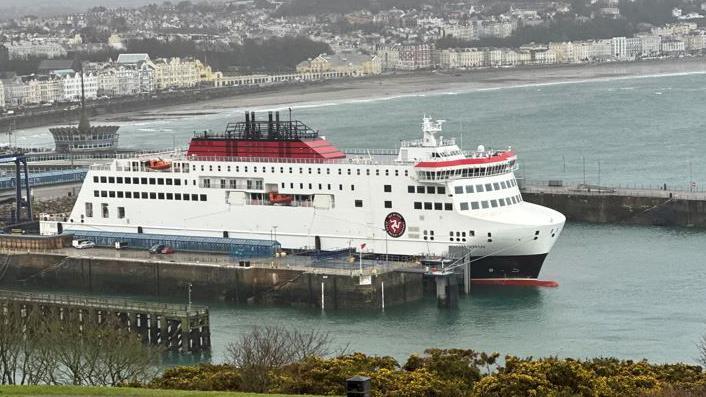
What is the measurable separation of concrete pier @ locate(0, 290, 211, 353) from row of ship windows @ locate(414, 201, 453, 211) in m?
7.23

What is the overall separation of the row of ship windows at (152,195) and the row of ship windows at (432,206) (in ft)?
19.4

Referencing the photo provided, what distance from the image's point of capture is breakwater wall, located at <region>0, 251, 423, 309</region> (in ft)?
126

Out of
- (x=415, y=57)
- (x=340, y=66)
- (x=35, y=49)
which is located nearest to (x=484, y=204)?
(x=340, y=66)

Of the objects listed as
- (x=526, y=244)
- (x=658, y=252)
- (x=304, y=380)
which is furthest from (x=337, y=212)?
(x=304, y=380)

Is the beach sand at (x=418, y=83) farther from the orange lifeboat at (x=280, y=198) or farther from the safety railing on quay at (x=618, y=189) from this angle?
the orange lifeboat at (x=280, y=198)

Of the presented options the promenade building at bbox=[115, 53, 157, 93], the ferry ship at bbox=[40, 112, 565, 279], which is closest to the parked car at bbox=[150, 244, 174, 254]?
the ferry ship at bbox=[40, 112, 565, 279]

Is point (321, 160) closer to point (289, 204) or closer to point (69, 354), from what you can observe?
point (289, 204)

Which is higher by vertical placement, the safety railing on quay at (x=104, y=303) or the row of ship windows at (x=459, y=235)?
the row of ship windows at (x=459, y=235)

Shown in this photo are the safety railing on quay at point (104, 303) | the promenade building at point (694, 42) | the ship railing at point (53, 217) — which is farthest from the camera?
the promenade building at point (694, 42)

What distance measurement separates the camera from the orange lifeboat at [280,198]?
4241 cm

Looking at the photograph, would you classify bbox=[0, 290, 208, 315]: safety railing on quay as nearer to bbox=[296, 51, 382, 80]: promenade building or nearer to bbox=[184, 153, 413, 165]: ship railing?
bbox=[184, 153, 413, 165]: ship railing

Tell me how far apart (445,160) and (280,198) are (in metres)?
4.62

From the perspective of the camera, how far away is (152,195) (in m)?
44.3

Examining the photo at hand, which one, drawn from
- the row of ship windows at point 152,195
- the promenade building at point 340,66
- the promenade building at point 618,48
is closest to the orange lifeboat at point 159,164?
the row of ship windows at point 152,195
